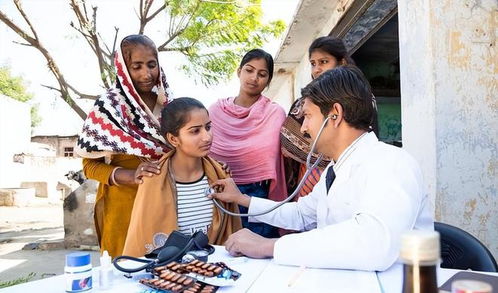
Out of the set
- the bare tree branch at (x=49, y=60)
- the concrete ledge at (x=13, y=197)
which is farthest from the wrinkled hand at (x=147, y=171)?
the concrete ledge at (x=13, y=197)

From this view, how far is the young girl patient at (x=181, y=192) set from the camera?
5.93ft

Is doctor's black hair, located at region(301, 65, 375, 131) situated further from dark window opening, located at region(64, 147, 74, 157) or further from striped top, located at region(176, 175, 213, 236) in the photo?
dark window opening, located at region(64, 147, 74, 157)

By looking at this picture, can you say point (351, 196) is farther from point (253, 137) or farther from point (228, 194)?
point (253, 137)

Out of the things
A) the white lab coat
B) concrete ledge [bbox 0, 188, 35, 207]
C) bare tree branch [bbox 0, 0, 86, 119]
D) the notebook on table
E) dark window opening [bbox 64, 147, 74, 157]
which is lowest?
concrete ledge [bbox 0, 188, 35, 207]

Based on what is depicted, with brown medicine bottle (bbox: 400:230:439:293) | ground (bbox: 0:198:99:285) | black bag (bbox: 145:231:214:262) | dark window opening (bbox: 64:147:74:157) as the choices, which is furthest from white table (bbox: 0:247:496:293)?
dark window opening (bbox: 64:147:74:157)

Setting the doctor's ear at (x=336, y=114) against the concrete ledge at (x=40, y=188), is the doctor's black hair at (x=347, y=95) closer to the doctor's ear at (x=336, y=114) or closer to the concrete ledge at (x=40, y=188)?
the doctor's ear at (x=336, y=114)

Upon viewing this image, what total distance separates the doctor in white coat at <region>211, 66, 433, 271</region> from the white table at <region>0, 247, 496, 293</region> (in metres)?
0.04

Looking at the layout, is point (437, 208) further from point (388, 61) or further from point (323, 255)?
point (388, 61)

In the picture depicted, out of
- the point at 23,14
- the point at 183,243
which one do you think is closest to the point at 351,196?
the point at 183,243

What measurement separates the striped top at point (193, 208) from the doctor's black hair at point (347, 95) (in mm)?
746

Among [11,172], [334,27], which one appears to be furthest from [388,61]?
[11,172]

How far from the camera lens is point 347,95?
4.88 feet

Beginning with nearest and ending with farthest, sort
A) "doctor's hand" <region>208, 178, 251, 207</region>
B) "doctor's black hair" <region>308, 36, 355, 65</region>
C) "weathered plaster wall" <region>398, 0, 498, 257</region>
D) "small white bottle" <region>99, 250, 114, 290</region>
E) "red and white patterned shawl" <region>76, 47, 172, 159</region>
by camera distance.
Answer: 1. "small white bottle" <region>99, 250, 114, 290</region>
2. "doctor's hand" <region>208, 178, 251, 207</region>
3. "red and white patterned shawl" <region>76, 47, 172, 159</region>
4. "weathered plaster wall" <region>398, 0, 498, 257</region>
5. "doctor's black hair" <region>308, 36, 355, 65</region>

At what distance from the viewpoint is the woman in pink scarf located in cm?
246
